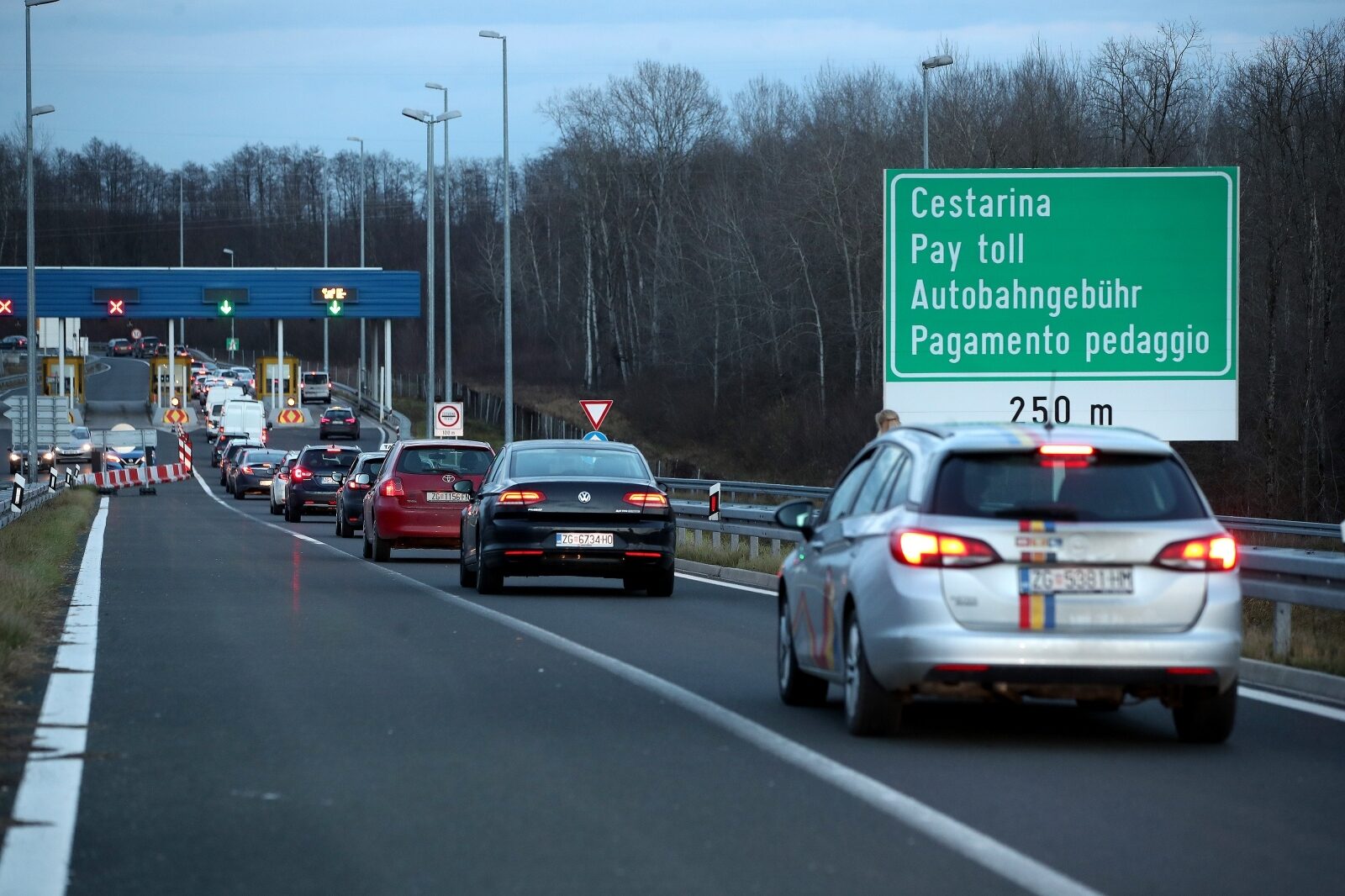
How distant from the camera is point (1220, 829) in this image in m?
7.38

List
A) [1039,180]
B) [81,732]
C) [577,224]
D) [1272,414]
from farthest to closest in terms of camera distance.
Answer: [577,224]
[1272,414]
[1039,180]
[81,732]

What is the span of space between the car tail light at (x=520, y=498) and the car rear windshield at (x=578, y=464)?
11.1 inches

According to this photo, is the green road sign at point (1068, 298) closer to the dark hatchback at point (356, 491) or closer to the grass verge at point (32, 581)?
the grass verge at point (32, 581)

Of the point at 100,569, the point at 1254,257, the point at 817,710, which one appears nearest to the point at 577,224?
the point at 1254,257

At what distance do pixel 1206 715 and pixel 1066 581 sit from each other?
1.05 meters

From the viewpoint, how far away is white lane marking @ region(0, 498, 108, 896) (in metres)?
6.52

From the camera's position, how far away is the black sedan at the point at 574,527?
19.5 meters

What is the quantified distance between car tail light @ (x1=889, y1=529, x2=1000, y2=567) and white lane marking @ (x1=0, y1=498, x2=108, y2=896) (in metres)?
3.55

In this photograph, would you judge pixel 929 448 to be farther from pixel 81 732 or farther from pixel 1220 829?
pixel 81 732

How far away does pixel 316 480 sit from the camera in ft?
138

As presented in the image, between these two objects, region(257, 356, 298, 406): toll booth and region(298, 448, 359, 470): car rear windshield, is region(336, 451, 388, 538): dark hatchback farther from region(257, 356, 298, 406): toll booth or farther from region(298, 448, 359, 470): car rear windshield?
region(257, 356, 298, 406): toll booth

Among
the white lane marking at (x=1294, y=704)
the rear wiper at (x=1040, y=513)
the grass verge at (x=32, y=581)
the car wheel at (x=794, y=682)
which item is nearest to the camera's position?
the rear wiper at (x=1040, y=513)

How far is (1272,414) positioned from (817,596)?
141ft

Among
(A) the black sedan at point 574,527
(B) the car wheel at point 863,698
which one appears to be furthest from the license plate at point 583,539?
(B) the car wheel at point 863,698
